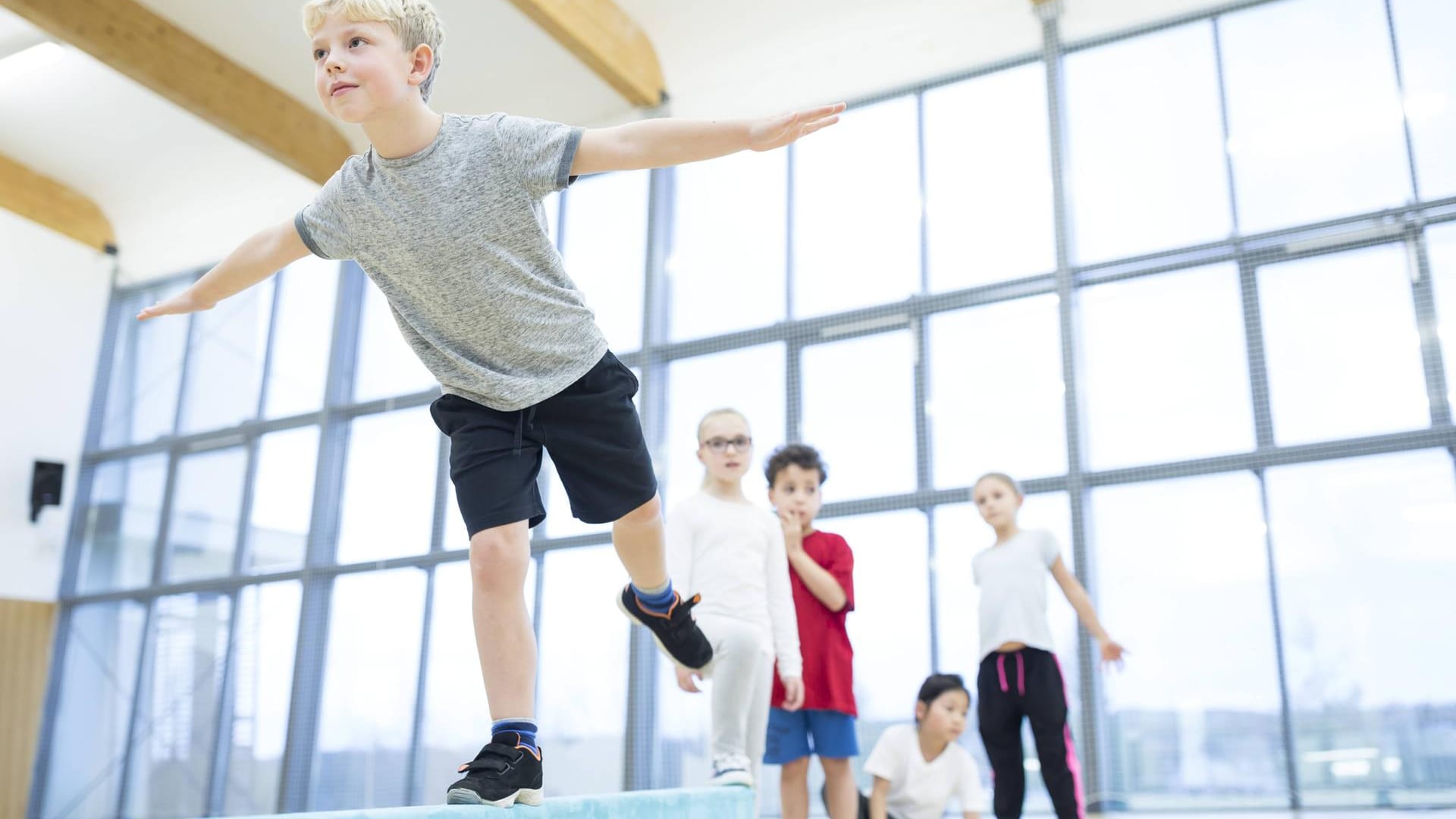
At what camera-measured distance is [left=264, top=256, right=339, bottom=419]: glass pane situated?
7488 mm

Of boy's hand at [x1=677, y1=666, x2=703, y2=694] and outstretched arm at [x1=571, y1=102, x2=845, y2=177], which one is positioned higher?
outstretched arm at [x1=571, y1=102, x2=845, y2=177]

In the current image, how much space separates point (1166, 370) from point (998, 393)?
2.30 ft

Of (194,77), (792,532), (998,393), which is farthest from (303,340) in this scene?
(792,532)

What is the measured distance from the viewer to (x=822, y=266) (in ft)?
18.9

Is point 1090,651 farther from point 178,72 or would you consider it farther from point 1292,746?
point 178,72

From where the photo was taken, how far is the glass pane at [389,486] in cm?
670

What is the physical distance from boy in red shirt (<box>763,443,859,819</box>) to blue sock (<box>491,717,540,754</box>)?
153 cm

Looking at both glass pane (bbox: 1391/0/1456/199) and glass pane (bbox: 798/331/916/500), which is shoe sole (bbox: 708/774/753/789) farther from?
glass pane (bbox: 1391/0/1456/199)

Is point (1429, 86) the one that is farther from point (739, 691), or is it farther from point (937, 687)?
point (739, 691)

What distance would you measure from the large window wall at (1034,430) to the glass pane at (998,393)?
0.06 ft

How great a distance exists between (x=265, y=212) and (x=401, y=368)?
167 centimetres

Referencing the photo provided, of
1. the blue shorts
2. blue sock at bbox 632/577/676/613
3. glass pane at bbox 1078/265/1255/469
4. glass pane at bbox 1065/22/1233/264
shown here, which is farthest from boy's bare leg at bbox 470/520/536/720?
glass pane at bbox 1065/22/1233/264

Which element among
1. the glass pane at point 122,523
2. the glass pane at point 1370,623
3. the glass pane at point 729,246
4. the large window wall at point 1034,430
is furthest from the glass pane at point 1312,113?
the glass pane at point 122,523

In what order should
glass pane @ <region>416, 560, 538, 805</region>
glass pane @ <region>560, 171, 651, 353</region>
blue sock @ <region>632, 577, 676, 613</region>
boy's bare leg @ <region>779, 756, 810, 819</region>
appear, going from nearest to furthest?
blue sock @ <region>632, 577, 676, 613</region> → boy's bare leg @ <region>779, 756, 810, 819</region> → glass pane @ <region>416, 560, 538, 805</region> → glass pane @ <region>560, 171, 651, 353</region>
